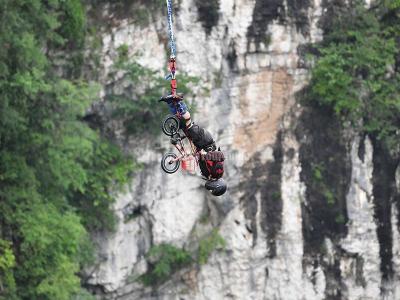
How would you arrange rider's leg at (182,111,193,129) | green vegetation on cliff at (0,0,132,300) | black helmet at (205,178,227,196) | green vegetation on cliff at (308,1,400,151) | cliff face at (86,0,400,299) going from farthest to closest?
1. green vegetation on cliff at (308,1,400,151)
2. cliff face at (86,0,400,299)
3. green vegetation on cliff at (0,0,132,300)
4. black helmet at (205,178,227,196)
5. rider's leg at (182,111,193,129)

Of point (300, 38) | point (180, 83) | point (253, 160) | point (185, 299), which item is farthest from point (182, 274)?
point (300, 38)

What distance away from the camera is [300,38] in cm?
2322

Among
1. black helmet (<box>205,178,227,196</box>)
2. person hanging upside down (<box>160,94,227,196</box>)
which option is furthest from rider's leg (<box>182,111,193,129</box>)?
black helmet (<box>205,178,227,196</box>)

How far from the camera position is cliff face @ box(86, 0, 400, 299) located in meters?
22.7

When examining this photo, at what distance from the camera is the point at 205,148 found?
14.0 m

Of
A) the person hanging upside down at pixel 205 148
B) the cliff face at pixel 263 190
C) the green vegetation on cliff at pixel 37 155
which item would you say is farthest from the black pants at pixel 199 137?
the cliff face at pixel 263 190

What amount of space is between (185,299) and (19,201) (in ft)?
19.6

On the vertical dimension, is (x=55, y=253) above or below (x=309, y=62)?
below

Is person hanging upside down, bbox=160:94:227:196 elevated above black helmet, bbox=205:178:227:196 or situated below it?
above

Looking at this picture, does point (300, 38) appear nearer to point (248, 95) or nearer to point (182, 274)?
point (248, 95)

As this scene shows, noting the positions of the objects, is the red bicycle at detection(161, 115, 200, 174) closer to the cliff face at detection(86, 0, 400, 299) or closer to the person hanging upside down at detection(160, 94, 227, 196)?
the person hanging upside down at detection(160, 94, 227, 196)

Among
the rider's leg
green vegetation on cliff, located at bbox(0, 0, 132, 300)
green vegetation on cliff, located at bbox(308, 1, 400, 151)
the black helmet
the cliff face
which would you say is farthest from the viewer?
green vegetation on cliff, located at bbox(308, 1, 400, 151)

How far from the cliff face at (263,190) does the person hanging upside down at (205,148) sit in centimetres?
851

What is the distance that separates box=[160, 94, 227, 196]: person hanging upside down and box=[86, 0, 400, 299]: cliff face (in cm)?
851
